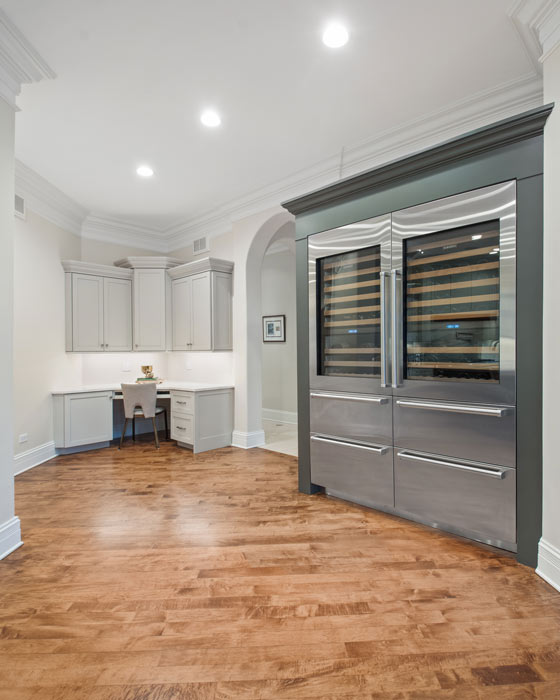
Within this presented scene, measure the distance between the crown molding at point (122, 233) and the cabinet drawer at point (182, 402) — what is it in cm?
264

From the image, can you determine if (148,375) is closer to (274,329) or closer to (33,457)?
(33,457)

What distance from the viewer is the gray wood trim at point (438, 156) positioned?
2254mm

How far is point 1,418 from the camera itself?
252 centimetres

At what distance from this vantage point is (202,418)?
5.09m

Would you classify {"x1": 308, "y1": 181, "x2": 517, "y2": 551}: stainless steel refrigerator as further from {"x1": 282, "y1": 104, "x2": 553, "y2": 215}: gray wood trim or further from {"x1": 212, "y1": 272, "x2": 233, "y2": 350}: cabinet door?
{"x1": 212, "y1": 272, "x2": 233, "y2": 350}: cabinet door

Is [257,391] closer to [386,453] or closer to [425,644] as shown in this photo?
[386,453]

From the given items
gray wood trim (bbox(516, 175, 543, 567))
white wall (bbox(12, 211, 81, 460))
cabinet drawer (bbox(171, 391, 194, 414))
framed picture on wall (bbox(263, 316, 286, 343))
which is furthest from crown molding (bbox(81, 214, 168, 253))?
gray wood trim (bbox(516, 175, 543, 567))

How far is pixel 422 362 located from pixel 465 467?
733 millimetres

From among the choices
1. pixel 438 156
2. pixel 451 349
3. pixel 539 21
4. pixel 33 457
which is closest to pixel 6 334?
pixel 33 457

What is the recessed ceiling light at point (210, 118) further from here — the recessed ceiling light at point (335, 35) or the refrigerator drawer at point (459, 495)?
the refrigerator drawer at point (459, 495)

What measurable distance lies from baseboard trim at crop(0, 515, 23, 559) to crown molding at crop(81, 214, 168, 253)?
4.43 m

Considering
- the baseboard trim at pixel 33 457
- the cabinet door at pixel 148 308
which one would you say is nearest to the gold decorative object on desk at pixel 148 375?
the cabinet door at pixel 148 308

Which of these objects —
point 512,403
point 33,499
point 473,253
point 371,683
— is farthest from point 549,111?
point 33,499

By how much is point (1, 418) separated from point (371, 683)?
2.46m
